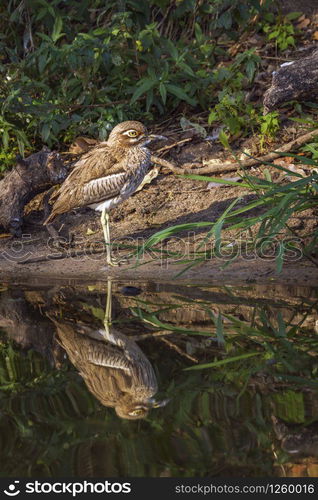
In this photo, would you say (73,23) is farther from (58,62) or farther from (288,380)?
(288,380)

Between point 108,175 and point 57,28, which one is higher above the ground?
point 57,28

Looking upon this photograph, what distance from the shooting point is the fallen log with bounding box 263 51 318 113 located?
7512 mm

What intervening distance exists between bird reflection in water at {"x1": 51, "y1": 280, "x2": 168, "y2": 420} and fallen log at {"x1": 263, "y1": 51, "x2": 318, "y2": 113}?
11.3ft

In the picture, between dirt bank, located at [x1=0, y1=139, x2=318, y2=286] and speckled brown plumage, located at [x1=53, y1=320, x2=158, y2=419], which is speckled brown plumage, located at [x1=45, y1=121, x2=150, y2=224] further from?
speckled brown plumage, located at [x1=53, y1=320, x2=158, y2=419]

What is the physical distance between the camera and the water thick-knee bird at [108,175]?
6.89 m

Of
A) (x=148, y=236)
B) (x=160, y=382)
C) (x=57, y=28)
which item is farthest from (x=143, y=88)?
(x=160, y=382)

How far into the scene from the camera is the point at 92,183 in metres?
6.91

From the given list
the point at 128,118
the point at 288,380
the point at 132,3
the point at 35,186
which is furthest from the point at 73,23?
the point at 288,380

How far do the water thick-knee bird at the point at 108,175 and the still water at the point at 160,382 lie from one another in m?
1.35

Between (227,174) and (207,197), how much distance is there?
1.18ft

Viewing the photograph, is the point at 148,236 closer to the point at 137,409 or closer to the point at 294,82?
the point at 294,82

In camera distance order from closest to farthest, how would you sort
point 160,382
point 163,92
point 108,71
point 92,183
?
point 160,382 < point 92,183 < point 163,92 < point 108,71

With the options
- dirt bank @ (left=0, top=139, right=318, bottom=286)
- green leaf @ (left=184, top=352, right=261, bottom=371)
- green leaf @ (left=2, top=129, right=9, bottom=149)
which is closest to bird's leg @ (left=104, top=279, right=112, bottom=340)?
dirt bank @ (left=0, top=139, right=318, bottom=286)

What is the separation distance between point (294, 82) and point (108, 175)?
1.95 m
